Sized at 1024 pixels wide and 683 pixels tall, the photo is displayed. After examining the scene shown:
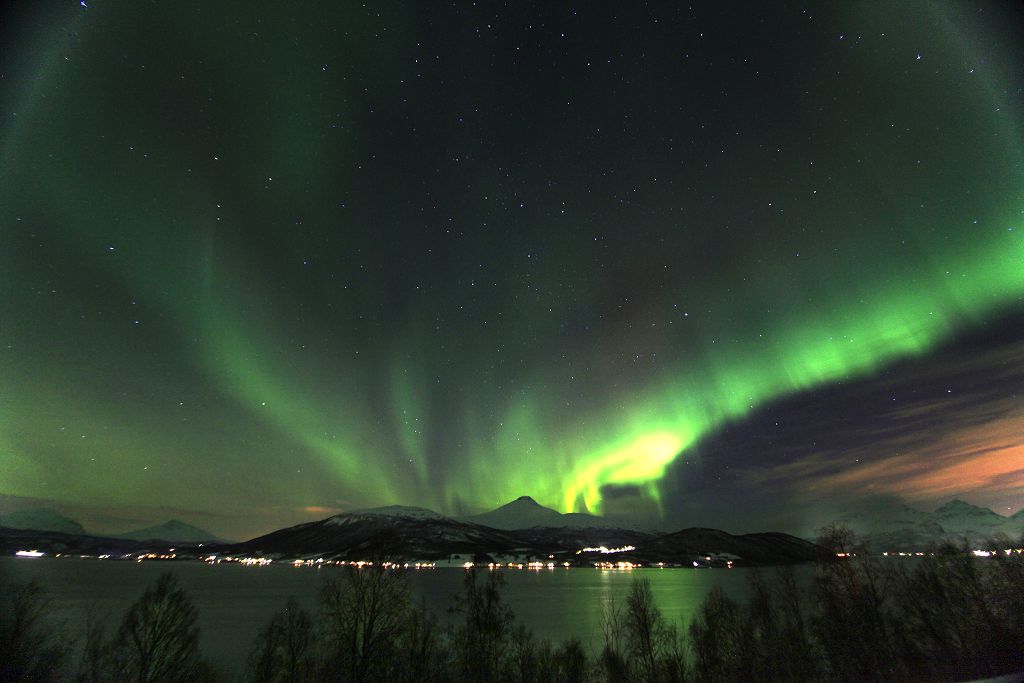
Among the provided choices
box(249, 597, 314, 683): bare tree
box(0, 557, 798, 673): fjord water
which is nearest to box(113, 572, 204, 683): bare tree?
box(249, 597, 314, 683): bare tree

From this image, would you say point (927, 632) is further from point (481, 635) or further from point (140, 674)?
point (140, 674)

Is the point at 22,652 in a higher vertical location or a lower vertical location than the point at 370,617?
lower

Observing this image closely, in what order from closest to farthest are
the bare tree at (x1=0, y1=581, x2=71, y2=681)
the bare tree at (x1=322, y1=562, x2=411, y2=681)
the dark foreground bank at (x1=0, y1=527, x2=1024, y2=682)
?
the bare tree at (x1=0, y1=581, x2=71, y2=681), the dark foreground bank at (x1=0, y1=527, x2=1024, y2=682), the bare tree at (x1=322, y1=562, x2=411, y2=681)

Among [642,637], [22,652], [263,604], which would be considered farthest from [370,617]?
[263,604]

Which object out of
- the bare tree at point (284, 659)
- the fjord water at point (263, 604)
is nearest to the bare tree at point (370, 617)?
the bare tree at point (284, 659)

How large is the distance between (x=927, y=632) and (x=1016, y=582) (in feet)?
29.7

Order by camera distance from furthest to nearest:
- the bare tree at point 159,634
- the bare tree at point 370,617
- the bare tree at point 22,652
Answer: the bare tree at point 370,617 < the bare tree at point 159,634 < the bare tree at point 22,652

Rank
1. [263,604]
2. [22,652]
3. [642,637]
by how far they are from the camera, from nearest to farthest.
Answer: [22,652] < [642,637] < [263,604]

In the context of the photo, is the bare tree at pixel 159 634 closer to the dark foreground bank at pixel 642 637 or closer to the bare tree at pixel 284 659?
the dark foreground bank at pixel 642 637

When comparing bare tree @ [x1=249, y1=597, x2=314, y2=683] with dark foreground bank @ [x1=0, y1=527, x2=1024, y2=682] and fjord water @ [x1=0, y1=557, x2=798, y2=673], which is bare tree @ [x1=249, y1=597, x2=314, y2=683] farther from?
fjord water @ [x1=0, y1=557, x2=798, y2=673]

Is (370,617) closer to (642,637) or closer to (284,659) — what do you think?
(284,659)

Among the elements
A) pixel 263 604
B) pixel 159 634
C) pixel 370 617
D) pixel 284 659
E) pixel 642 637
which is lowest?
pixel 284 659

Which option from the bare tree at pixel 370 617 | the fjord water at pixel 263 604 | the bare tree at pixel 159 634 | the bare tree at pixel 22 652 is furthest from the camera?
the fjord water at pixel 263 604

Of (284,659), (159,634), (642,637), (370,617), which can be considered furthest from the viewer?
(284,659)
